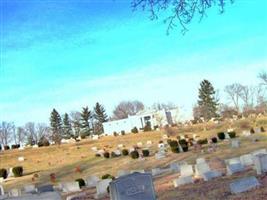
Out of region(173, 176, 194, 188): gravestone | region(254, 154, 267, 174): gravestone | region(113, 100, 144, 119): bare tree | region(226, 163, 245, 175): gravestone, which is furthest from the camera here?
region(113, 100, 144, 119): bare tree

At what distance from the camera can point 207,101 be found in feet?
325

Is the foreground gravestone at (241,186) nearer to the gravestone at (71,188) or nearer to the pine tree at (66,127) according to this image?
the gravestone at (71,188)

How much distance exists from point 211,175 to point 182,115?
330ft

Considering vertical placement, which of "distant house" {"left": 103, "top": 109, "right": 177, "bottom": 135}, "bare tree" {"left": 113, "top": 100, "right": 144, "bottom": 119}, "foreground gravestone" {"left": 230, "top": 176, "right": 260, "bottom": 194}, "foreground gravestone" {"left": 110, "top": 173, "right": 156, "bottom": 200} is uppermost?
"bare tree" {"left": 113, "top": 100, "right": 144, "bottom": 119}

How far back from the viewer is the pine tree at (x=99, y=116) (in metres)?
112

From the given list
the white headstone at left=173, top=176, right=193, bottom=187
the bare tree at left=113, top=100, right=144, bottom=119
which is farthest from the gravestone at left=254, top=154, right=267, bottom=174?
the bare tree at left=113, top=100, right=144, bottom=119

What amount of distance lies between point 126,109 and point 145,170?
11020 cm

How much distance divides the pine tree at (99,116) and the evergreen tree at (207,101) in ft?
78.9

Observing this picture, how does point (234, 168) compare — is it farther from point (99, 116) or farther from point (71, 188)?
point (99, 116)

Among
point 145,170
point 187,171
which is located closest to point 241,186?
point 187,171

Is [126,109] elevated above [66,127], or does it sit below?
above

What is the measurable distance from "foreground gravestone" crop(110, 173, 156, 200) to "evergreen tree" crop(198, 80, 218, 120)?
8629cm

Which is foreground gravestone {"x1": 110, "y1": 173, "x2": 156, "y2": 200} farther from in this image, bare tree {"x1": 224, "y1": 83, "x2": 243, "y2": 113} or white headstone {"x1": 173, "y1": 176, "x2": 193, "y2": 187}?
bare tree {"x1": 224, "y1": 83, "x2": 243, "y2": 113}

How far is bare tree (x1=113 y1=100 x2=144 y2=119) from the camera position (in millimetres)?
138875
